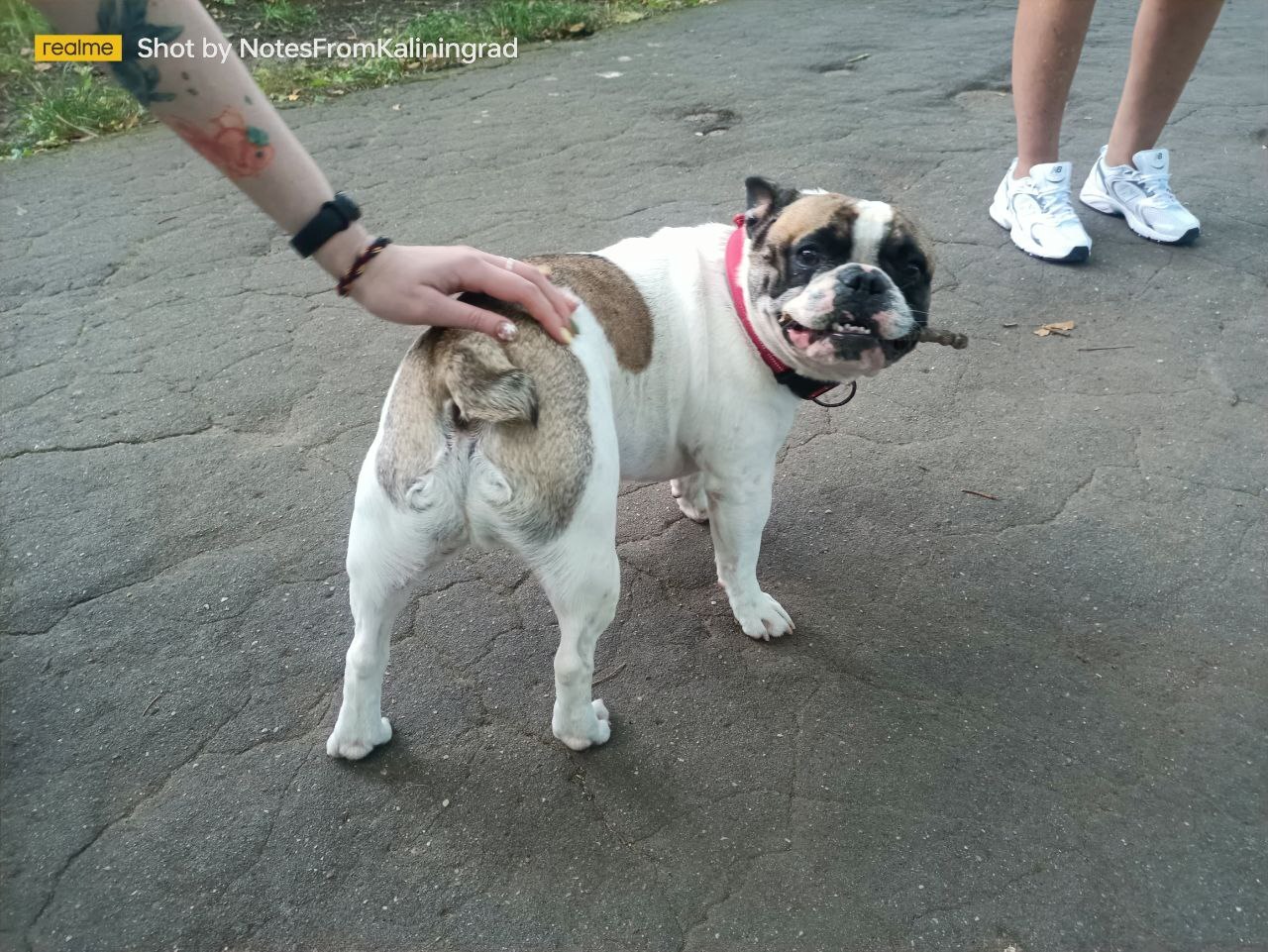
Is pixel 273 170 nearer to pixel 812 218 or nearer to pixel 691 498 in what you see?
pixel 812 218

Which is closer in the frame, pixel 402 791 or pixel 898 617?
pixel 402 791

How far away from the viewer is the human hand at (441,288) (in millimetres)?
2043

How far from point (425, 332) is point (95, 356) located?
8.85 ft

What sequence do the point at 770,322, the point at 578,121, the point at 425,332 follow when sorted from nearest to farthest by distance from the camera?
the point at 425,332 → the point at 770,322 → the point at 578,121

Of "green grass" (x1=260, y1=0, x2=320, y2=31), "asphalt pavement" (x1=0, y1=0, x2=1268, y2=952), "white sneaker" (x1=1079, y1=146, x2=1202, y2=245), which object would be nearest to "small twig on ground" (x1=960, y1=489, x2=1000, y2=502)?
"asphalt pavement" (x1=0, y1=0, x2=1268, y2=952)

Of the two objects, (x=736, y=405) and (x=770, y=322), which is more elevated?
(x=770, y=322)

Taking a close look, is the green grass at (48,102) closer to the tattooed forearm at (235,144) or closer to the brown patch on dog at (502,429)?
the tattooed forearm at (235,144)

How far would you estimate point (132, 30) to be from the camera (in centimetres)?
187

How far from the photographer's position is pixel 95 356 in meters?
4.10

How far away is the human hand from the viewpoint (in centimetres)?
204

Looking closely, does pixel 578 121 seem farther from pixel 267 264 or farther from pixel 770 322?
pixel 770 322

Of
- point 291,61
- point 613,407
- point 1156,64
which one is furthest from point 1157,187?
point 291,61

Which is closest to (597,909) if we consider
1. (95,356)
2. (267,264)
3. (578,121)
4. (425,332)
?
(425,332)

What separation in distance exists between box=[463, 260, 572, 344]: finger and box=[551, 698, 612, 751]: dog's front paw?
0.95 m
